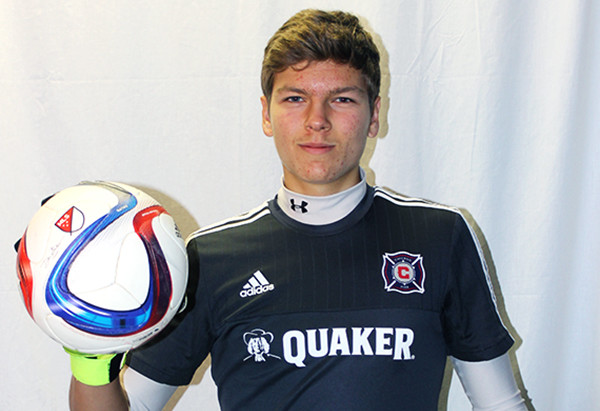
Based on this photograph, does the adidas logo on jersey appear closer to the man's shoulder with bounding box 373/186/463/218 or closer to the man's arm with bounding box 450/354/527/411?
the man's shoulder with bounding box 373/186/463/218

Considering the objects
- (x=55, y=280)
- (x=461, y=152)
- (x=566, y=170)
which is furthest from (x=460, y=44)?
(x=55, y=280)

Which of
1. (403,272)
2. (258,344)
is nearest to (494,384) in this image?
(403,272)

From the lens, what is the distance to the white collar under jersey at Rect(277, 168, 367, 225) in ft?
3.45

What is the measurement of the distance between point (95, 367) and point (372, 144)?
90 centimetres

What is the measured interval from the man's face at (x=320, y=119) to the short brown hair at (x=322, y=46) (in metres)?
0.02

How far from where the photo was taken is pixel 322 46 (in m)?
1.01

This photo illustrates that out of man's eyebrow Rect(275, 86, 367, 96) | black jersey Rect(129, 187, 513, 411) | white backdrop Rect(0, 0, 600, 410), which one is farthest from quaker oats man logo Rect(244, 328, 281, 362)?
white backdrop Rect(0, 0, 600, 410)

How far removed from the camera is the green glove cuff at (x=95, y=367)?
0.89m

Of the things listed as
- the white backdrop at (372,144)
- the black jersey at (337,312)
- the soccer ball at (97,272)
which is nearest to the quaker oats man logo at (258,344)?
the black jersey at (337,312)

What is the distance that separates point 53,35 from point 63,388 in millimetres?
930

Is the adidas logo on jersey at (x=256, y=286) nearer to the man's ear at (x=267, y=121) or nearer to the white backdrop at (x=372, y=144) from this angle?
the man's ear at (x=267, y=121)

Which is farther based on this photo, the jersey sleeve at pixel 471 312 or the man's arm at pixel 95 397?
the jersey sleeve at pixel 471 312

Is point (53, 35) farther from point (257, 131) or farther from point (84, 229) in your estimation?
point (84, 229)

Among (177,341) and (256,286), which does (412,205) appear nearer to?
(256,286)
